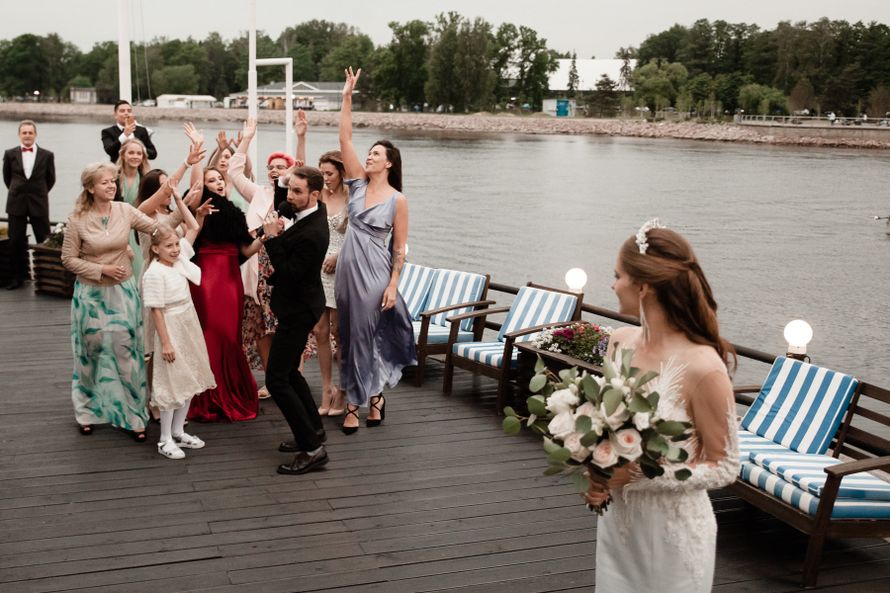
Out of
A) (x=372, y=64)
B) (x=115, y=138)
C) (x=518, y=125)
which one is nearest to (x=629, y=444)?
(x=115, y=138)

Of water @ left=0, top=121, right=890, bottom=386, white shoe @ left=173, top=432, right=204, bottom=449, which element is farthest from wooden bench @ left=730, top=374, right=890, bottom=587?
water @ left=0, top=121, right=890, bottom=386

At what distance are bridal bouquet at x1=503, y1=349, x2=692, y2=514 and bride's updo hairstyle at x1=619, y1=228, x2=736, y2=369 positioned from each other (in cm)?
18

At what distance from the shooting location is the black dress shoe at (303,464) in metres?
5.48

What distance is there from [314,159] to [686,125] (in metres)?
52.2

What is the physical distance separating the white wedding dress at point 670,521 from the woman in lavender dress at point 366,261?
352cm

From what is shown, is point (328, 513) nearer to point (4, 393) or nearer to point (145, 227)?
point (145, 227)

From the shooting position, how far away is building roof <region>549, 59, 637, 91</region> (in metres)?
131

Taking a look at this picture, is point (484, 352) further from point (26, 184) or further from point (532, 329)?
point (26, 184)

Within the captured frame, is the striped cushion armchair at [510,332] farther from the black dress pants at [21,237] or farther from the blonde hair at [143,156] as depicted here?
the black dress pants at [21,237]

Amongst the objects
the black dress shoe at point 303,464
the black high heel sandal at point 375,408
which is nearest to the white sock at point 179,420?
the black dress shoe at point 303,464

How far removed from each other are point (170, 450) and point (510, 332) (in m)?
2.67

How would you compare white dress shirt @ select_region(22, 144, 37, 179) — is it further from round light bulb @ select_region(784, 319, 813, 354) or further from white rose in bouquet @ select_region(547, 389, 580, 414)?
white rose in bouquet @ select_region(547, 389, 580, 414)

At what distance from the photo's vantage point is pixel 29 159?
10.6 meters

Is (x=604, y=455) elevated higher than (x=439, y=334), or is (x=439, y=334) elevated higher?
(x=604, y=455)
